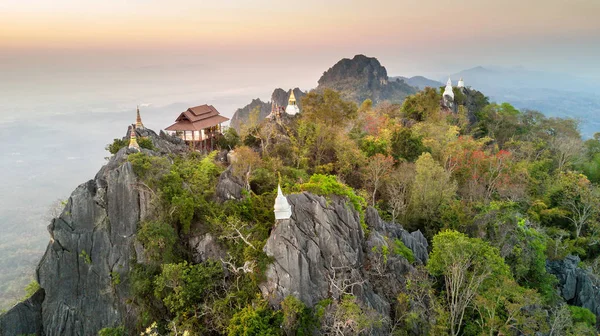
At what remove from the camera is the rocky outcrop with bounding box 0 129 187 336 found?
1830 cm

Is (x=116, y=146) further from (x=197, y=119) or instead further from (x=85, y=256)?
(x=85, y=256)

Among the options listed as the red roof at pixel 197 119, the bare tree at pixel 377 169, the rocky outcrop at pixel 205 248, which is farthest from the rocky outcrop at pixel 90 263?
the bare tree at pixel 377 169

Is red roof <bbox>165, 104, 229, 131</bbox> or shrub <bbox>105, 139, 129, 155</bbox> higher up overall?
red roof <bbox>165, 104, 229, 131</bbox>

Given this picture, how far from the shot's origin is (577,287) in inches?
960

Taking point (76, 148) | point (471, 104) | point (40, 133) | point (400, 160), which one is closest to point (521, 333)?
point (400, 160)

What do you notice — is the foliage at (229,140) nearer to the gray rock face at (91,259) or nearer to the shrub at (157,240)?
the gray rock face at (91,259)

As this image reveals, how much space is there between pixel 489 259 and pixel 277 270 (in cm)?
1052

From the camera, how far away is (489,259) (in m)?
17.5

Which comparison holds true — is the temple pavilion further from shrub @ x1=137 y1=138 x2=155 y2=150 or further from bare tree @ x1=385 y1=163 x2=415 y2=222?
bare tree @ x1=385 y1=163 x2=415 y2=222

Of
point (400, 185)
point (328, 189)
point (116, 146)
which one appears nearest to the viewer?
point (328, 189)

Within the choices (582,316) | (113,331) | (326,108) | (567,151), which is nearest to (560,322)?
(582,316)

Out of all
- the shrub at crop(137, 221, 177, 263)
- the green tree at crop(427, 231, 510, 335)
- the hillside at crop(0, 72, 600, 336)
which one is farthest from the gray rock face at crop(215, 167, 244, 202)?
the green tree at crop(427, 231, 510, 335)

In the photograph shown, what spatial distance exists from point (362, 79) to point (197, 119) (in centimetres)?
10444

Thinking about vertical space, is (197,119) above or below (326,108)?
below
